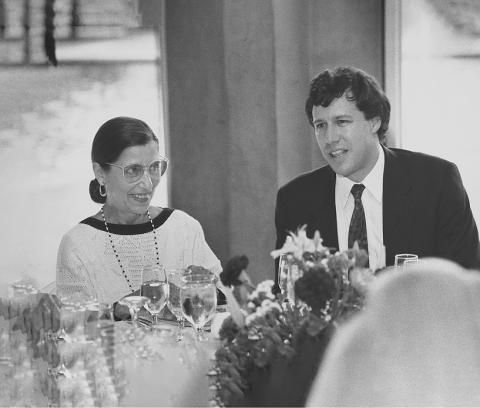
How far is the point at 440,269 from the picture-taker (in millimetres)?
1333

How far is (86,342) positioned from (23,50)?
2.66m

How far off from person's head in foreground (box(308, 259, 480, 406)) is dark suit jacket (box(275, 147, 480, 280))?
1922 mm

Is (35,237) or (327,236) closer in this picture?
(327,236)

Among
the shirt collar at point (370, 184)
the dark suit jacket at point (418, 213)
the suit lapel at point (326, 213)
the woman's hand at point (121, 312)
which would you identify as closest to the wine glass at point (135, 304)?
the woman's hand at point (121, 312)

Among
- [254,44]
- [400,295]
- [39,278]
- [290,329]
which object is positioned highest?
[254,44]

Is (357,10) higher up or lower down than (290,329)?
higher up

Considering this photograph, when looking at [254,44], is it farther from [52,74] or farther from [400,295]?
[400,295]

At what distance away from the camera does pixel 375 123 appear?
3.44 metres

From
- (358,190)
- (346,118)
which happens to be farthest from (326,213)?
(346,118)

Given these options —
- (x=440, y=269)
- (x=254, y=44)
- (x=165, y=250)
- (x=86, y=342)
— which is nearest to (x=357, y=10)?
(x=254, y=44)

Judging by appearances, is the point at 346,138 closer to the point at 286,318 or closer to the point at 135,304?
the point at 135,304

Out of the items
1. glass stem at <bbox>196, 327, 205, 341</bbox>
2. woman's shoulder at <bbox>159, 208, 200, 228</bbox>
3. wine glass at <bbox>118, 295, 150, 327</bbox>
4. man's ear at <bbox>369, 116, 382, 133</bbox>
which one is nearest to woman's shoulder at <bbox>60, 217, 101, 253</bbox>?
woman's shoulder at <bbox>159, 208, 200, 228</bbox>

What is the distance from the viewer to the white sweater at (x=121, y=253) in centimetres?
316

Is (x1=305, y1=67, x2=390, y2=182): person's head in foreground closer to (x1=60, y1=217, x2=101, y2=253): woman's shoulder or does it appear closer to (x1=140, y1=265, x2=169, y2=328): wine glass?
(x1=60, y1=217, x2=101, y2=253): woman's shoulder
